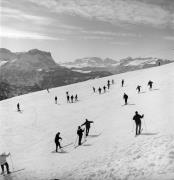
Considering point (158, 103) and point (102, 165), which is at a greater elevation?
point (158, 103)

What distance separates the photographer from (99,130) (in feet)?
95.9

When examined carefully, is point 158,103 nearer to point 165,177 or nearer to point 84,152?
point 84,152

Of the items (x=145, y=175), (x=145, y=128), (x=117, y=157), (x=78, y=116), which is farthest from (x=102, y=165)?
(x=78, y=116)

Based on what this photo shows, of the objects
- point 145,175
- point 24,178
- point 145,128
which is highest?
point 145,128

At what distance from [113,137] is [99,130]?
4.91 m

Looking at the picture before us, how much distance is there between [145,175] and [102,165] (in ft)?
12.0

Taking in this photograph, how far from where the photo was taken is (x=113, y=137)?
80.1 feet

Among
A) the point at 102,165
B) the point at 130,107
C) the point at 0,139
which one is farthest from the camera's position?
the point at 130,107

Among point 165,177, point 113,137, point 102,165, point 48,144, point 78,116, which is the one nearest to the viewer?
point 165,177

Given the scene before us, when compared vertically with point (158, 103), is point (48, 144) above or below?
below

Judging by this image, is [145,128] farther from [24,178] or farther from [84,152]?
[24,178]

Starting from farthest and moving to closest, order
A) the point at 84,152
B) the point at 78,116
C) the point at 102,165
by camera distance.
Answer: the point at 78,116
the point at 84,152
the point at 102,165

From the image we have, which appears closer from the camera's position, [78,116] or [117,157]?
[117,157]

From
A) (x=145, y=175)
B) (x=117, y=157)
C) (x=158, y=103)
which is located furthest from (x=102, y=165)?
(x=158, y=103)
